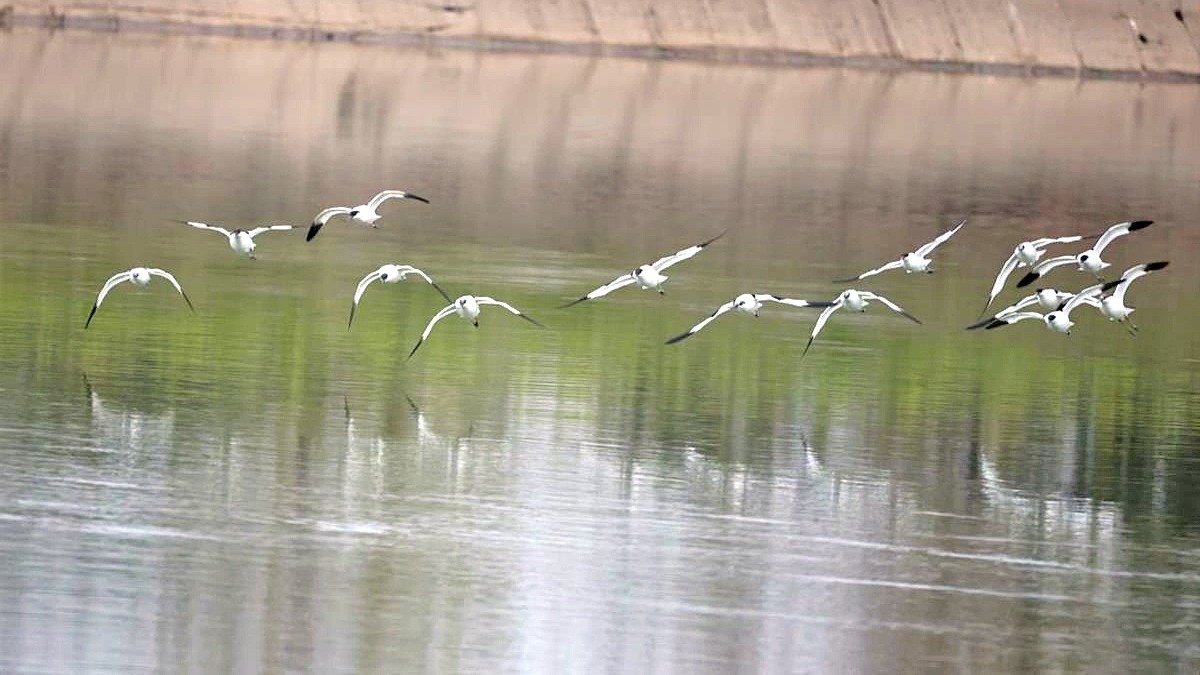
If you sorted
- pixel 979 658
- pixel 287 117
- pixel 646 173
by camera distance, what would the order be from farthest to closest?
pixel 287 117 < pixel 646 173 < pixel 979 658

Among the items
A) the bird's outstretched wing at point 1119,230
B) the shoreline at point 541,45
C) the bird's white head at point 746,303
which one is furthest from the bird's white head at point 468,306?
the shoreline at point 541,45

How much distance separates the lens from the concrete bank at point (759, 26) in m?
84.2

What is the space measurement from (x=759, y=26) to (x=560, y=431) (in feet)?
221

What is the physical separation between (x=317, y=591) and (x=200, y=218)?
23.1 meters

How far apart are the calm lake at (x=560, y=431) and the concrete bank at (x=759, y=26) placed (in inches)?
1153

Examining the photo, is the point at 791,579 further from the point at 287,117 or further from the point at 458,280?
the point at 287,117

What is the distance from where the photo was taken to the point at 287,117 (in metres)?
60.4

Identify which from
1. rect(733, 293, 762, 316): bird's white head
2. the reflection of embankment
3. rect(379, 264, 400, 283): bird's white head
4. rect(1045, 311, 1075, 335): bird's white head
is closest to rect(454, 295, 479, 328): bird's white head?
rect(379, 264, 400, 283): bird's white head

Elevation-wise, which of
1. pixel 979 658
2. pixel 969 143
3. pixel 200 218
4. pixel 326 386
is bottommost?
Answer: pixel 979 658

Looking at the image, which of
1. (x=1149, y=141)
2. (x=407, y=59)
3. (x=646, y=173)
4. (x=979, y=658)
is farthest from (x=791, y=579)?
(x=407, y=59)

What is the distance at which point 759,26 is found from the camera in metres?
91.9

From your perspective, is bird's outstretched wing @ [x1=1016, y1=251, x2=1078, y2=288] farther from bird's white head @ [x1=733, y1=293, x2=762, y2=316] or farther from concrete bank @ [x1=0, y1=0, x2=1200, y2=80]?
concrete bank @ [x1=0, y1=0, x2=1200, y2=80]

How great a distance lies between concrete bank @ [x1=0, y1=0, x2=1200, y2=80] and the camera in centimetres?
8419

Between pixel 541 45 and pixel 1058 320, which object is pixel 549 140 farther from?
pixel 541 45
